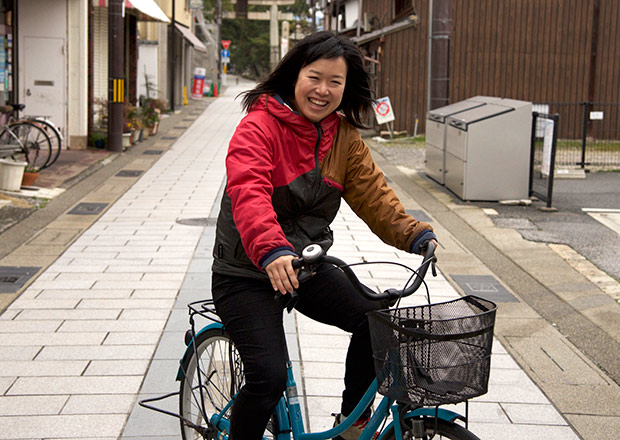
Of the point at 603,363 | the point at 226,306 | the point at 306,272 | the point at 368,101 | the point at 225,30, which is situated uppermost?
the point at 225,30

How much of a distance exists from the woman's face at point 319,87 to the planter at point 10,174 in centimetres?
870

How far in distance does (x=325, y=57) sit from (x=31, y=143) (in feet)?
34.5

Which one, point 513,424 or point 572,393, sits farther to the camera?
point 572,393

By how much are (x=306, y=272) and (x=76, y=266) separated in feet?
17.6

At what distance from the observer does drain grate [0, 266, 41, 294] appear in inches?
267

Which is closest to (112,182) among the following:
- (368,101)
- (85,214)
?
(85,214)

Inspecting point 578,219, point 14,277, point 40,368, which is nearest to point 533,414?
point 40,368

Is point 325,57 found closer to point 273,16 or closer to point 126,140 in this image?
point 126,140

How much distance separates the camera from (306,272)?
257 cm

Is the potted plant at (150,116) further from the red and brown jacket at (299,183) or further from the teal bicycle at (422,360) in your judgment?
the teal bicycle at (422,360)

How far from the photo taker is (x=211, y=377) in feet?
11.7

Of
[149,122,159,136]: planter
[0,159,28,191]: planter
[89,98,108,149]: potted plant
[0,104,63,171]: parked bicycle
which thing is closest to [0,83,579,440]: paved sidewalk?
[0,159,28,191]: planter

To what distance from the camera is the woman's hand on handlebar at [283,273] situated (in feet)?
8.38

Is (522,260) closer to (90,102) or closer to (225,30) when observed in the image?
(90,102)
